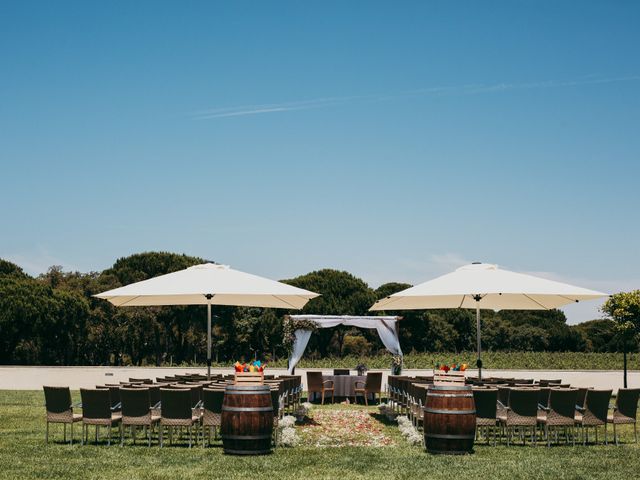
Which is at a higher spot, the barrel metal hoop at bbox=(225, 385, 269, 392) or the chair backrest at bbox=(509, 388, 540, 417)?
the barrel metal hoop at bbox=(225, 385, 269, 392)

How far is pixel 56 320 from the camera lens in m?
42.0

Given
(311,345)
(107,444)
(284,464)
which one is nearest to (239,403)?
(284,464)

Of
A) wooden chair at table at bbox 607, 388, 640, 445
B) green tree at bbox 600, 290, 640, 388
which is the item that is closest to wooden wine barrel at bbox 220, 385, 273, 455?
wooden chair at table at bbox 607, 388, 640, 445

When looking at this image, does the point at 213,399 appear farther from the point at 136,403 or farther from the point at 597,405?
the point at 597,405

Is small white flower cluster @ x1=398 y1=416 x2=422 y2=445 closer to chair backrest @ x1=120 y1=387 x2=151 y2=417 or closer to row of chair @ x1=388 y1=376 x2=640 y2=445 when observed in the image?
row of chair @ x1=388 y1=376 x2=640 y2=445

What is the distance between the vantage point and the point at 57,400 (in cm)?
1168

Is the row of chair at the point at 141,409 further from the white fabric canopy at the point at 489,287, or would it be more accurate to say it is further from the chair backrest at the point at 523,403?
the white fabric canopy at the point at 489,287

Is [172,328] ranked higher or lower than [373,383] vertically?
higher

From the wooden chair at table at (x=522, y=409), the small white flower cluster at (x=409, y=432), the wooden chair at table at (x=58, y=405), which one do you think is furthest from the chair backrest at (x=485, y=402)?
the wooden chair at table at (x=58, y=405)

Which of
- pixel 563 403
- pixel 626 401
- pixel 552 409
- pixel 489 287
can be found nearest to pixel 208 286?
pixel 489 287

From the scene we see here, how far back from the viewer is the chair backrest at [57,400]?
1165 cm

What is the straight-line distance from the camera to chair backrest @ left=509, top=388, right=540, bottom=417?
37.9ft

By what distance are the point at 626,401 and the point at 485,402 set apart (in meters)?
2.07

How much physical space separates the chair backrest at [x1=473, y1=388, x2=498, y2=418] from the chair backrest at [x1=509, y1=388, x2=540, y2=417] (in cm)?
24
